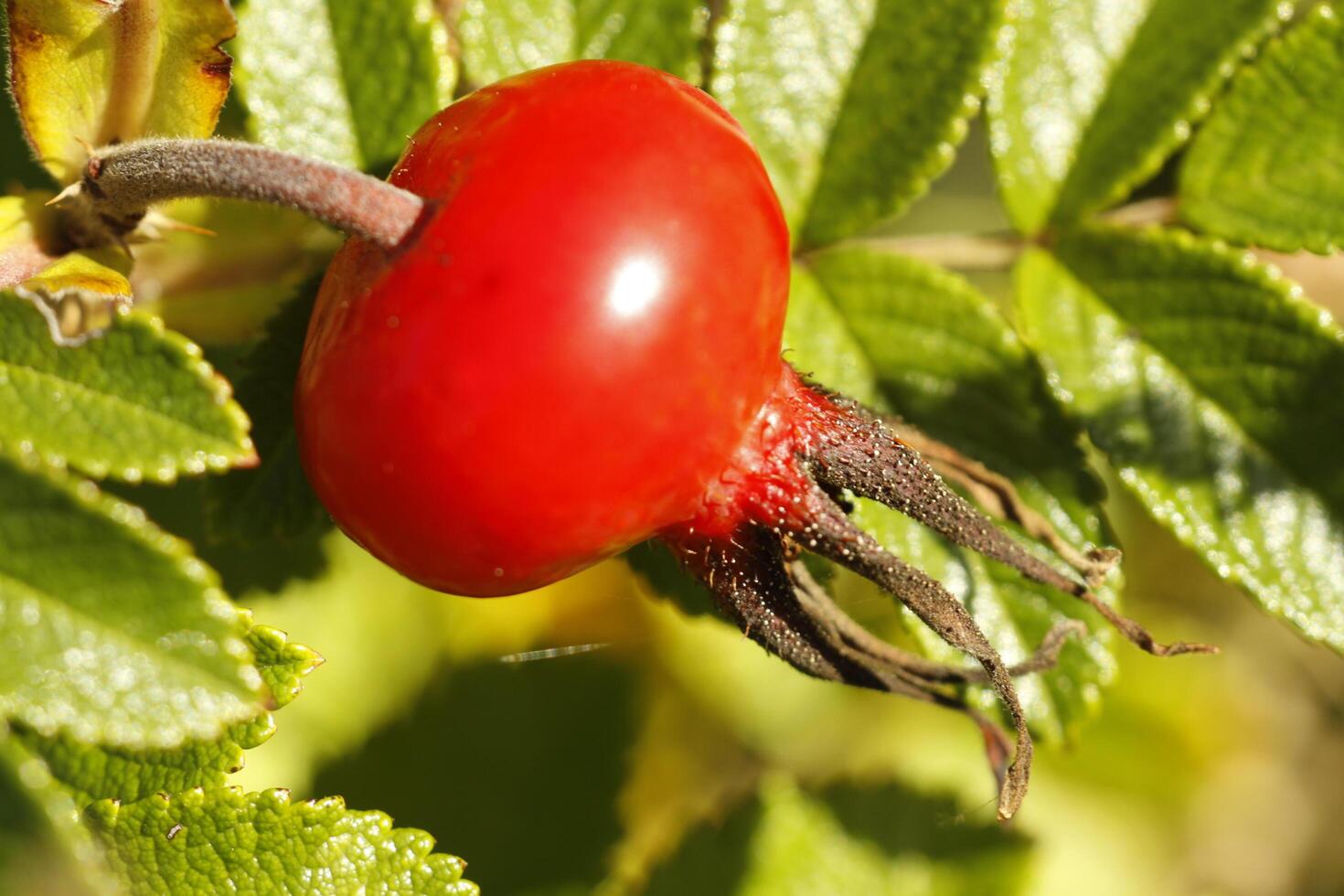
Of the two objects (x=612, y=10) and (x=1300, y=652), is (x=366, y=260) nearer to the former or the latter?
(x=612, y=10)

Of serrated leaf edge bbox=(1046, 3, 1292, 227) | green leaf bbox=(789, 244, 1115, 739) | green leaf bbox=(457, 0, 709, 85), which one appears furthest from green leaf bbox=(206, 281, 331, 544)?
serrated leaf edge bbox=(1046, 3, 1292, 227)

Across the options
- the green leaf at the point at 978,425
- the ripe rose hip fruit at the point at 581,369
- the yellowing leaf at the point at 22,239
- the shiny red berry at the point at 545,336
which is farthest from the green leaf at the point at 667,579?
the yellowing leaf at the point at 22,239

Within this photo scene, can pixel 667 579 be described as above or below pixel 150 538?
below

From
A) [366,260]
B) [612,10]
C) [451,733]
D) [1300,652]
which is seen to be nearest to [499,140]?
[366,260]

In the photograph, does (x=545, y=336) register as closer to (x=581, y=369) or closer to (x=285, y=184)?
(x=581, y=369)

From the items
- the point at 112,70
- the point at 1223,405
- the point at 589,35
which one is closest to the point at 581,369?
the point at 112,70

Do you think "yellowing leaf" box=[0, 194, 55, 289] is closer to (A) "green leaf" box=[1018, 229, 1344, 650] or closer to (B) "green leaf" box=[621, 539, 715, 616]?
(B) "green leaf" box=[621, 539, 715, 616]
